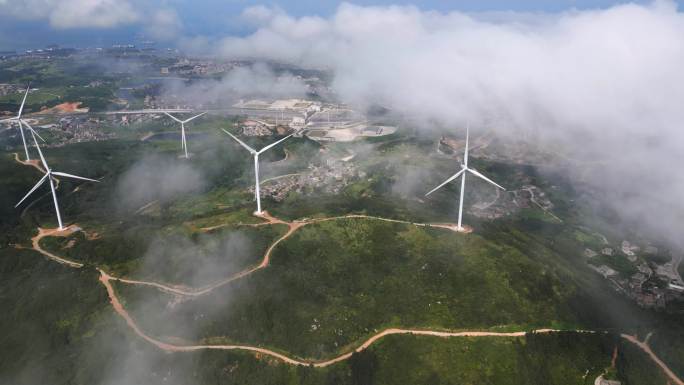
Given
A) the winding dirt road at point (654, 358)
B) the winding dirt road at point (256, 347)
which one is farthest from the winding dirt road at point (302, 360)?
the winding dirt road at point (654, 358)

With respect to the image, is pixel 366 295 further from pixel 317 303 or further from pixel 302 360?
pixel 302 360

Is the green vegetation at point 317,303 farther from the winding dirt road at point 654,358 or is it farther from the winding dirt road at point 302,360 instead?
the winding dirt road at point 654,358

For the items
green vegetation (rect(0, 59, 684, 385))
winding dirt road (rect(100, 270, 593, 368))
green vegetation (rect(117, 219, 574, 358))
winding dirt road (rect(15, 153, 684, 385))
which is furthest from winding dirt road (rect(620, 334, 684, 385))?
green vegetation (rect(117, 219, 574, 358))

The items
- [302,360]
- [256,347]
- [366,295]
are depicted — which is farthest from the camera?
[366,295]

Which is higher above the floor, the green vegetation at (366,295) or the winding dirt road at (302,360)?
the green vegetation at (366,295)

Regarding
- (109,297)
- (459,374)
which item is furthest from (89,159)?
(459,374)

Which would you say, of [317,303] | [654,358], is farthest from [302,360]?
[654,358]

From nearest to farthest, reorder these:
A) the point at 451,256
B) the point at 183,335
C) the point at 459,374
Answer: the point at 459,374, the point at 183,335, the point at 451,256

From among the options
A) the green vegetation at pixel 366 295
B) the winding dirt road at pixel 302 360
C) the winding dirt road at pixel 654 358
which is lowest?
the winding dirt road at pixel 654 358

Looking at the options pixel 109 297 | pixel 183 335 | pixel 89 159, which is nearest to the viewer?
pixel 183 335

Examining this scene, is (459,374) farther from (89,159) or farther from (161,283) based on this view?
(89,159)

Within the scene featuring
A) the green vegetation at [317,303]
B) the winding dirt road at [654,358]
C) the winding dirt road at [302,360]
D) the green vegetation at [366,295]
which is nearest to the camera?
the green vegetation at [317,303]
